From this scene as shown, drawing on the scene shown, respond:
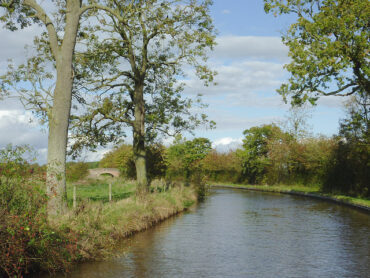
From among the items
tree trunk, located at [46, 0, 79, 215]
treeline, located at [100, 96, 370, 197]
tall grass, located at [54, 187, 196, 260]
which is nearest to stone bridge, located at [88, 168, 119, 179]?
treeline, located at [100, 96, 370, 197]

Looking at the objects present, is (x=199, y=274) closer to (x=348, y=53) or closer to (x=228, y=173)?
(x=348, y=53)

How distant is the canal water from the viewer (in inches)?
426

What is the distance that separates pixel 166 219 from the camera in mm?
21453

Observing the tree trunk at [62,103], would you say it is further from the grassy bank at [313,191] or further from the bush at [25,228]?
the grassy bank at [313,191]

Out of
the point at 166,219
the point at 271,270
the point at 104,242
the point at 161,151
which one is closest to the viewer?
the point at 271,270

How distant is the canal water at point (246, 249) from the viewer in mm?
10820

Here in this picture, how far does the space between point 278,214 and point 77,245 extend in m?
15.0

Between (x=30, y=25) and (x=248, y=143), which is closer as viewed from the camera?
(x=30, y=25)

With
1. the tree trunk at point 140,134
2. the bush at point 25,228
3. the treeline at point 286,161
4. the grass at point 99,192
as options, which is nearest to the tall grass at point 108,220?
the bush at point 25,228

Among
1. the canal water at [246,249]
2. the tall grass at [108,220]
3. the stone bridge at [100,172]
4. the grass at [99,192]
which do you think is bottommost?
the canal water at [246,249]

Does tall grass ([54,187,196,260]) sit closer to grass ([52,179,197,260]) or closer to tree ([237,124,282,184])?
grass ([52,179,197,260])

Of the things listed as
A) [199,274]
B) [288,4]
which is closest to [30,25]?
[199,274]

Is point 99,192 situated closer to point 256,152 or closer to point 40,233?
point 40,233

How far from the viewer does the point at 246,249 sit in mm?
13727
